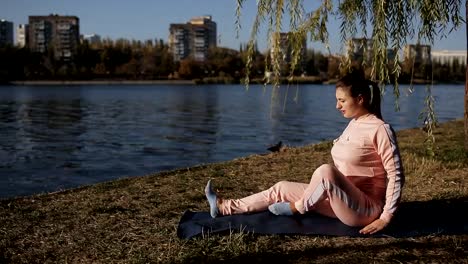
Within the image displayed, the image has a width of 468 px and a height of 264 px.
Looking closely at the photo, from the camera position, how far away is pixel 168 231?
440 cm

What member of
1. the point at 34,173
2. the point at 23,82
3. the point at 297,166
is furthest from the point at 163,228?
the point at 23,82

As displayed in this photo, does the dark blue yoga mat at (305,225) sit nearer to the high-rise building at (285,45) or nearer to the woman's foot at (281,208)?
the woman's foot at (281,208)

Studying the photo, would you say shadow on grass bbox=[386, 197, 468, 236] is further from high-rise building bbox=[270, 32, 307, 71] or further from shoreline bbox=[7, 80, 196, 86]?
shoreline bbox=[7, 80, 196, 86]

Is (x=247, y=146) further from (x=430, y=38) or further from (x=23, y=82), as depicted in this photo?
(x=23, y=82)

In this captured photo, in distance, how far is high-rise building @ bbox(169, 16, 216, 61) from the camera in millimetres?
161500

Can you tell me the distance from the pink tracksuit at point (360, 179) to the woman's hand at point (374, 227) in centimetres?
4

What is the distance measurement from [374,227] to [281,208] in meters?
0.73

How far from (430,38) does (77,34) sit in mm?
165054

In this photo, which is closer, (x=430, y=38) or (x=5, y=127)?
(x=430, y=38)

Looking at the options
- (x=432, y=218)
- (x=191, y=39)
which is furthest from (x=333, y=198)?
(x=191, y=39)

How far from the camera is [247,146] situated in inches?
646

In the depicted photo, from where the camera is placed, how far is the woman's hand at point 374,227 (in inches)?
155

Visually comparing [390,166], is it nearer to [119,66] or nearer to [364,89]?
[364,89]

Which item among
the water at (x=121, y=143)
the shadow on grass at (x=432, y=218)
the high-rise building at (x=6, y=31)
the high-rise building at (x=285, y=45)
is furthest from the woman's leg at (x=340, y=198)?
the high-rise building at (x=6, y=31)
